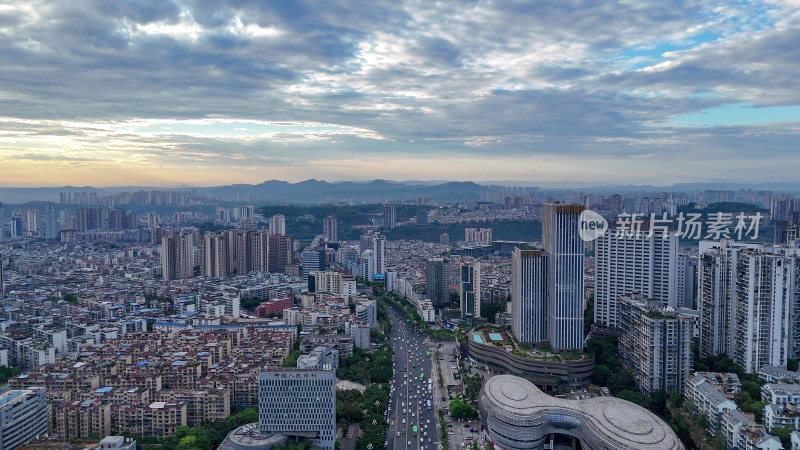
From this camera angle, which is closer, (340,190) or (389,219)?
(389,219)

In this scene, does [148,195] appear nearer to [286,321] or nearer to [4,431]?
[286,321]

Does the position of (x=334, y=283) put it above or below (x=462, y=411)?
above

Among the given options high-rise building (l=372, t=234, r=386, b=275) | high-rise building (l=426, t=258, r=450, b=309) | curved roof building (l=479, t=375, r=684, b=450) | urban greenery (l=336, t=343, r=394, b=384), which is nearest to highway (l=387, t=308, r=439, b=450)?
urban greenery (l=336, t=343, r=394, b=384)

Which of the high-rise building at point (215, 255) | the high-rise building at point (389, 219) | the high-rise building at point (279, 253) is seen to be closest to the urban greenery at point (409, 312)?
the high-rise building at point (279, 253)

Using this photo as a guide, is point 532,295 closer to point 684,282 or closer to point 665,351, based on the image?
point 665,351

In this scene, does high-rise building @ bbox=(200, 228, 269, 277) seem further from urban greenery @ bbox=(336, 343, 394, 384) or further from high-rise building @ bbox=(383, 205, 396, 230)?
high-rise building @ bbox=(383, 205, 396, 230)

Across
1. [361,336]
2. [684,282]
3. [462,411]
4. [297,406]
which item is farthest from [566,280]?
[297,406]
